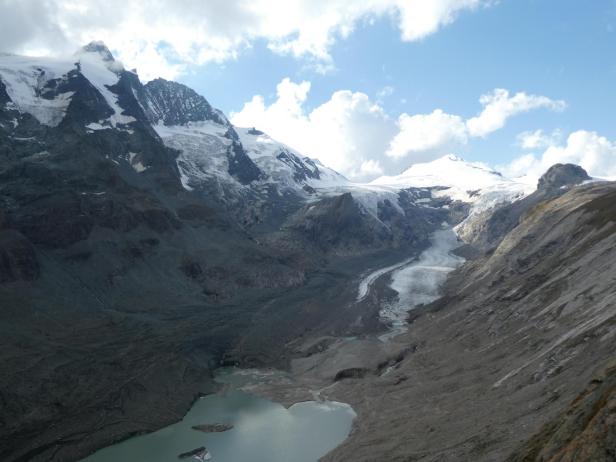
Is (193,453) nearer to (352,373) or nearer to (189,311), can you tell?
(352,373)

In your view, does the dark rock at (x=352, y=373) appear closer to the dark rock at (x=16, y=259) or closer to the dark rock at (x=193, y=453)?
the dark rock at (x=193, y=453)

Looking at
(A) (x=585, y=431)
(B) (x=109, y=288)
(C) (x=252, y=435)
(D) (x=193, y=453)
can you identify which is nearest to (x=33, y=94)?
(B) (x=109, y=288)

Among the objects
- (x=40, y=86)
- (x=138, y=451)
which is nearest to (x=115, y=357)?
(x=138, y=451)

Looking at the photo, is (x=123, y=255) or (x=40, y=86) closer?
(x=123, y=255)

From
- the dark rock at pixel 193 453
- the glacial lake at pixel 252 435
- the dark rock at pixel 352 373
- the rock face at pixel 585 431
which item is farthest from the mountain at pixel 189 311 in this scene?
the dark rock at pixel 193 453

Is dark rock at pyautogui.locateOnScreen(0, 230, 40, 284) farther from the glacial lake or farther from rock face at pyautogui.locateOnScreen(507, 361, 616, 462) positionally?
rock face at pyautogui.locateOnScreen(507, 361, 616, 462)

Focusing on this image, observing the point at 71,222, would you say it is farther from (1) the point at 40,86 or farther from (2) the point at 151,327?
(1) the point at 40,86
